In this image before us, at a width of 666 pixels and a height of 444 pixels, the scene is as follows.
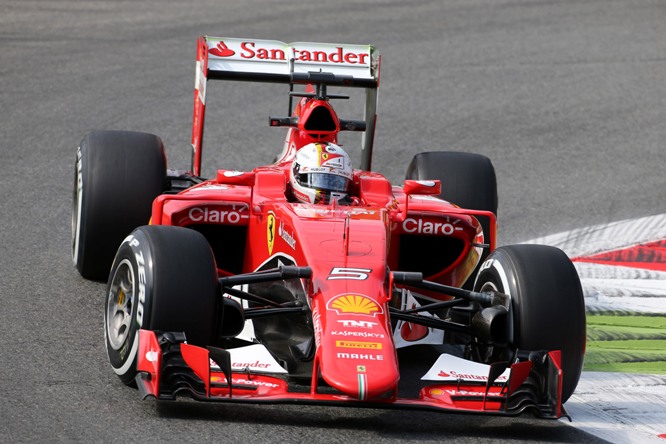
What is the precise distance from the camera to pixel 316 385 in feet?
22.2

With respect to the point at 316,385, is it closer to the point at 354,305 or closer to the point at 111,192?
the point at 354,305

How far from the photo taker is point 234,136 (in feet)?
45.5

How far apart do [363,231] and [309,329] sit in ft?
2.12

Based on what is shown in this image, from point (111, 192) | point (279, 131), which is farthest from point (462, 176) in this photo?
point (279, 131)

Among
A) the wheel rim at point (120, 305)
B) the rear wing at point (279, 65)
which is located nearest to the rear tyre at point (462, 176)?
the rear wing at point (279, 65)

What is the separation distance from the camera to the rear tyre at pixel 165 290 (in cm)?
700

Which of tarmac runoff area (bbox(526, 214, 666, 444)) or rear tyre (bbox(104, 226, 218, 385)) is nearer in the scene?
rear tyre (bbox(104, 226, 218, 385))

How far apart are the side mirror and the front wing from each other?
63.5 inches

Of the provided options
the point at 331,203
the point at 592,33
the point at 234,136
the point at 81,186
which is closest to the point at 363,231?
the point at 331,203

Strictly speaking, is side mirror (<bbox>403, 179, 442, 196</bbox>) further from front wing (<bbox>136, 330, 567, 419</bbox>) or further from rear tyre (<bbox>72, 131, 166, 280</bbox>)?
rear tyre (<bbox>72, 131, 166, 280</bbox>)

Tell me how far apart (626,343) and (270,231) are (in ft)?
8.26

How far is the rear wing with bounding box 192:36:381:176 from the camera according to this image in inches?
383

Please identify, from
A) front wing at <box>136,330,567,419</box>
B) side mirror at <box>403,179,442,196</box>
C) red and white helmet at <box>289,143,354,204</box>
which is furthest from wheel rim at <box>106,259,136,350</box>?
side mirror at <box>403,179,442,196</box>

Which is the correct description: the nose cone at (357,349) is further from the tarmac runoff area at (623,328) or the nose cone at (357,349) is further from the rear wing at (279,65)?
the rear wing at (279,65)
